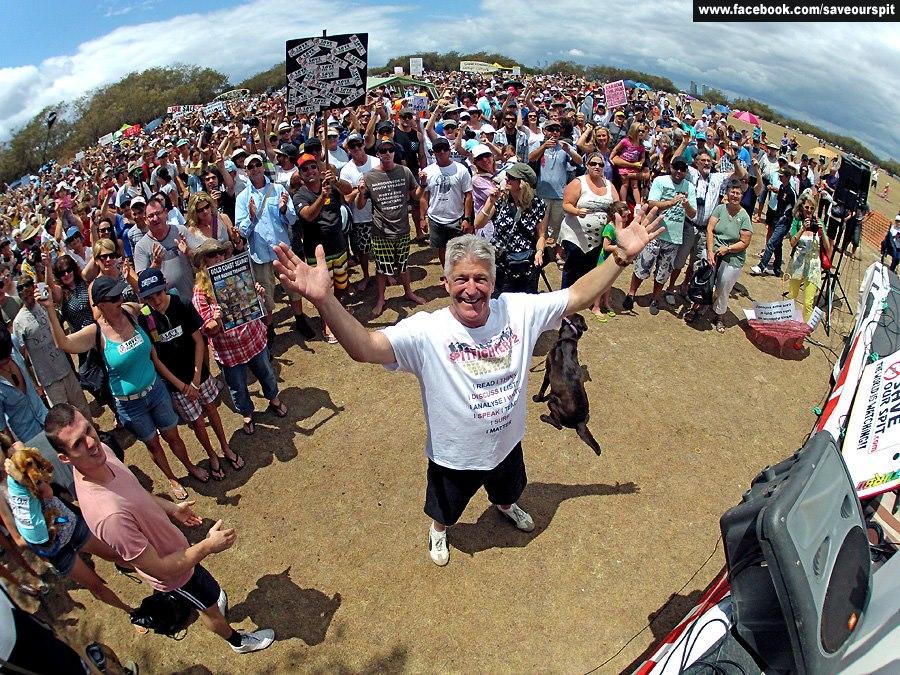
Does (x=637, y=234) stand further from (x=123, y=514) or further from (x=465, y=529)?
(x=123, y=514)

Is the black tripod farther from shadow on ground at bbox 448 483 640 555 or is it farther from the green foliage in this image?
the green foliage

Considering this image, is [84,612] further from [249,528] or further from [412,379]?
[412,379]

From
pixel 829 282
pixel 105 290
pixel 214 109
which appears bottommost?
pixel 829 282

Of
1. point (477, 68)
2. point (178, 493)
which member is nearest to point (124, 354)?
point (178, 493)

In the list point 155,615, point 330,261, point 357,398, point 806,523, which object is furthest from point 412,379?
point 806,523

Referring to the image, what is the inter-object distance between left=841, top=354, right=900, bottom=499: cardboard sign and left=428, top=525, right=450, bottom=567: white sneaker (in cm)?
263

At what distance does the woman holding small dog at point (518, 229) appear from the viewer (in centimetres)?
508

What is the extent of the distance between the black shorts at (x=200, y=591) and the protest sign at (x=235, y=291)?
203 cm

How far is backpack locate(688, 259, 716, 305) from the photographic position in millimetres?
6609

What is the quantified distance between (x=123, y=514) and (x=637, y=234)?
3.00 metres

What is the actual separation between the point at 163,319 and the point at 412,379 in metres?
2.54

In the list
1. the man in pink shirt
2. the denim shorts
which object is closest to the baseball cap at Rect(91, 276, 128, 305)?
the denim shorts

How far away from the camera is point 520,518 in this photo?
379 cm

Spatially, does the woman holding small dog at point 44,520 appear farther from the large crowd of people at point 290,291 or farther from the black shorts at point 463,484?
the black shorts at point 463,484
